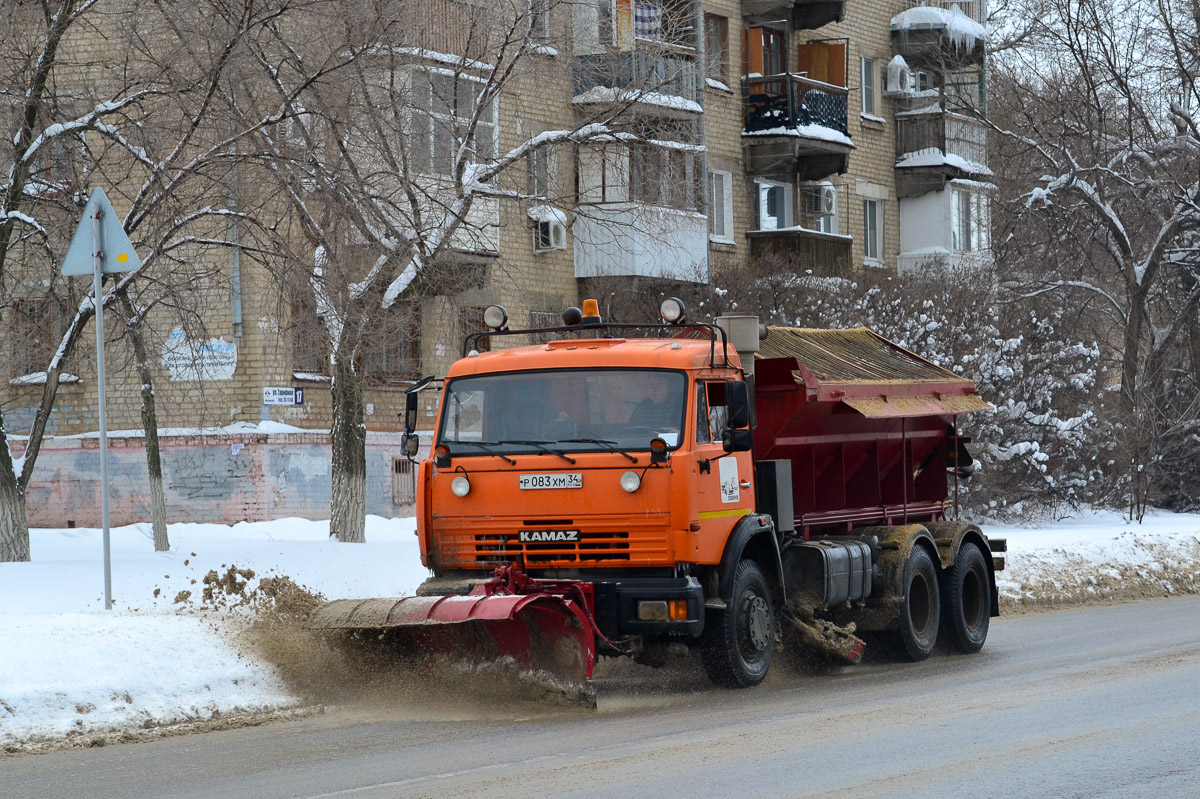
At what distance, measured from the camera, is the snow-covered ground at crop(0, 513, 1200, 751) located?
971 cm

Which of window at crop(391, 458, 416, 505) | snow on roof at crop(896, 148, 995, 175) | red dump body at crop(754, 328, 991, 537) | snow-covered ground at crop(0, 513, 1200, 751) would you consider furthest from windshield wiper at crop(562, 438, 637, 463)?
snow on roof at crop(896, 148, 995, 175)

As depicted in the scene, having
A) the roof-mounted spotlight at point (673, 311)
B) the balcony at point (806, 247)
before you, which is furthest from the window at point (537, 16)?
the balcony at point (806, 247)

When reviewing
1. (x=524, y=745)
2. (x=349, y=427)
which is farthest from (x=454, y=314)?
(x=524, y=745)

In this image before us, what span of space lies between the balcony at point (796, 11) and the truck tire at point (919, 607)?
23532 millimetres

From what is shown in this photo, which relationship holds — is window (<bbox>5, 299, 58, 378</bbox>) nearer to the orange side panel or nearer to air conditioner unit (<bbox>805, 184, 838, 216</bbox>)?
the orange side panel

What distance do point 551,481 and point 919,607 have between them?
178 inches

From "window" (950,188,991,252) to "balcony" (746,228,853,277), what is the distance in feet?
20.3

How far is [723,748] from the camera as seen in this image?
8.56 metres

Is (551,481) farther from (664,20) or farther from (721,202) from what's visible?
(721,202)

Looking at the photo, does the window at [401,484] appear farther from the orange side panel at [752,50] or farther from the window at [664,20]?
the orange side panel at [752,50]

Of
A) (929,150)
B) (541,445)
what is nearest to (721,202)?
(929,150)

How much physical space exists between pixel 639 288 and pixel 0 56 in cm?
1598

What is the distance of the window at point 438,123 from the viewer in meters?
19.6

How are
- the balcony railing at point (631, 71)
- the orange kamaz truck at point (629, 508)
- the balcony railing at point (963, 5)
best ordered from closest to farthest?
the orange kamaz truck at point (629, 508), the balcony railing at point (631, 71), the balcony railing at point (963, 5)
